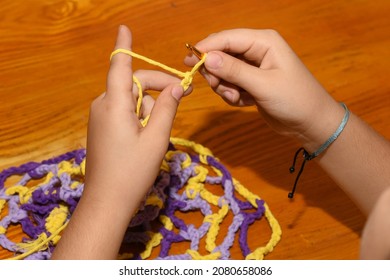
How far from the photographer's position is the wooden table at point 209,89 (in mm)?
859

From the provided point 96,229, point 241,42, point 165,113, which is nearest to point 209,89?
point 241,42

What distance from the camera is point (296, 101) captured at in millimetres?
792

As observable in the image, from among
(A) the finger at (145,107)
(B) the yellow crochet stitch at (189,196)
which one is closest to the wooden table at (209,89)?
(B) the yellow crochet stitch at (189,196)

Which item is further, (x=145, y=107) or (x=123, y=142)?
(x=145, y=107)

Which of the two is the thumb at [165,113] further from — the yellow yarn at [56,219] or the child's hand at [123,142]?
the yellow yarn at [56,219]

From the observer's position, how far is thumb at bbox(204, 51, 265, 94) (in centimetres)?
77

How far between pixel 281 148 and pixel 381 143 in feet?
0.55

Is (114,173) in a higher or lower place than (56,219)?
higher

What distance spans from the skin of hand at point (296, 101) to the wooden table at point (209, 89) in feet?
0.22

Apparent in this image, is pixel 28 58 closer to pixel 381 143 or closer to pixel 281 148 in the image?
pixel 281 148

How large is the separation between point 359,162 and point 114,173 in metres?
0.38

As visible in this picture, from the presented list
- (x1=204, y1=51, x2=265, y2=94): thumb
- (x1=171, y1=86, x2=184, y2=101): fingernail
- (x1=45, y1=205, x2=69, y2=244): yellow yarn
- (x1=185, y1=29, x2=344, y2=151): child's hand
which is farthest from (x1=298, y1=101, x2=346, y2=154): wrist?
(x1=45, y1=205, x2=69, y2=244): yellow yarn

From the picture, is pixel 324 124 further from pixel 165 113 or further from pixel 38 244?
pixel 38 244
